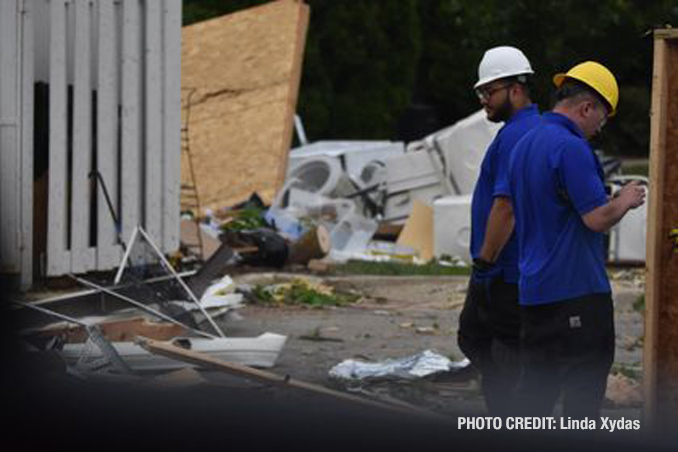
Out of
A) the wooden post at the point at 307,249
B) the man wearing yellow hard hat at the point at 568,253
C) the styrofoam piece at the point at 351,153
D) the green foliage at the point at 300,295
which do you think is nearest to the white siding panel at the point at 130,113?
the green foliage at the point at 300,295

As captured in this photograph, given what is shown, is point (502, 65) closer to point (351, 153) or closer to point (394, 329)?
point (394, 329)

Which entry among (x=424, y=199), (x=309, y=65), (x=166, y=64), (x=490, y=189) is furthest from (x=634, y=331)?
(x=309, y=65)

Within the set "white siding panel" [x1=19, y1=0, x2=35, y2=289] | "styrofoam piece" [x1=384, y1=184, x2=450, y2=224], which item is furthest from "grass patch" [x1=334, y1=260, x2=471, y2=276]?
"white siding panel" [x1=19, y1=0, x2=35, y2=289]

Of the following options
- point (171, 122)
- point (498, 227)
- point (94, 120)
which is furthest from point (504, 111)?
point (171, 122)

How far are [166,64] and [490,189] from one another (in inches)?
196

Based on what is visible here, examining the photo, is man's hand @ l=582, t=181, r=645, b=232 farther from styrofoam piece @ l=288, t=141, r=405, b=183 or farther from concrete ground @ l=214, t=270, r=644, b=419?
styrofoam piece @ l=288, t=141, r=405, b=183

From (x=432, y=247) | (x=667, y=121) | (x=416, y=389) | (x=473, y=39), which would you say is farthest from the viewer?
(x=473, y=39)

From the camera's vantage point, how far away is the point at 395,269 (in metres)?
14.3

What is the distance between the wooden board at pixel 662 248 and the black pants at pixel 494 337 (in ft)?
1.90

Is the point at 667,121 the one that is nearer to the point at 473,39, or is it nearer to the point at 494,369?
the point at 494,369

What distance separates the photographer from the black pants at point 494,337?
6.03 metres

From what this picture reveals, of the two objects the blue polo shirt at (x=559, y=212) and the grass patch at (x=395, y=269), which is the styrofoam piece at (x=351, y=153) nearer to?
the grass patch at (x=395, y=269)

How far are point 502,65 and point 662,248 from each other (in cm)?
108

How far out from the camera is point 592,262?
5.25 metres
